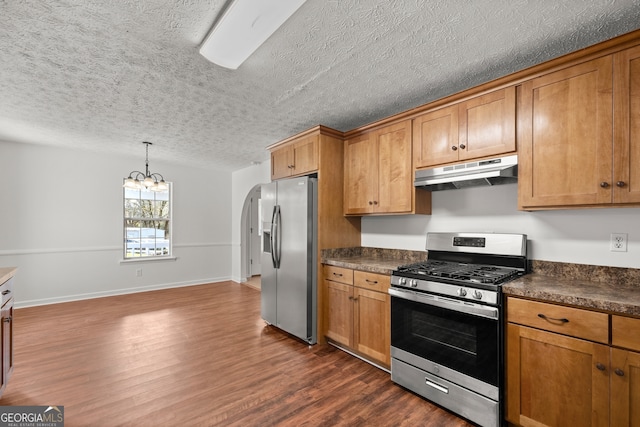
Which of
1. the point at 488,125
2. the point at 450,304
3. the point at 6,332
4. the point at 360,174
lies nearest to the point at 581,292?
the point at 450,304

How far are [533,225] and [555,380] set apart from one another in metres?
1.11

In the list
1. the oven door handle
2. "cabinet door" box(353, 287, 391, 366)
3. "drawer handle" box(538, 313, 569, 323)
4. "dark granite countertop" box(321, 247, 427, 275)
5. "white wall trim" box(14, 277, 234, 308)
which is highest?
"dark granite countertop" box(321, 247, 427, 275)

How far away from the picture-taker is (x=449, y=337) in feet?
6.86

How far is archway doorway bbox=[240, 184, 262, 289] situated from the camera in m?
6.54

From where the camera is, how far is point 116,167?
17.4ft

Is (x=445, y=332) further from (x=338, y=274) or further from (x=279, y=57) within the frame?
(x=279, y=57)

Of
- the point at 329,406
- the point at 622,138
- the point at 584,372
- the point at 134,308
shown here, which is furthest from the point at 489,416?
the point at 134,308

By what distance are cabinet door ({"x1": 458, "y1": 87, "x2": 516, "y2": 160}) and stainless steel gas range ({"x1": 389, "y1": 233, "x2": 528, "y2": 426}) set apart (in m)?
0.71

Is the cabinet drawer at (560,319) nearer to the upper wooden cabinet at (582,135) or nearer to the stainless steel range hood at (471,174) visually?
the upper wooden cabinet at (582,135)

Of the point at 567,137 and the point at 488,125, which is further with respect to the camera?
the point at 488,125

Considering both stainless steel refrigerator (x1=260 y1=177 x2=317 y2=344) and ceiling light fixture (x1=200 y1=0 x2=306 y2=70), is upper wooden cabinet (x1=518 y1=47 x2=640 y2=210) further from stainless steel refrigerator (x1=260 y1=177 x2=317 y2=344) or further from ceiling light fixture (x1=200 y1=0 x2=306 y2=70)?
stainless steel refrigerator (x1=260 y1=177 x2=317 y2=344)

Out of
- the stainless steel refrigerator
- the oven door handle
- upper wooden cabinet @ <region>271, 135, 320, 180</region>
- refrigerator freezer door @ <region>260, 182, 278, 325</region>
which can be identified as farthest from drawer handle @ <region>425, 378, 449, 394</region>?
upper wooden cabinet @ <region>271, 135, 320, 180</region>

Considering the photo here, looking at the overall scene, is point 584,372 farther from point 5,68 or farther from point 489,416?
point 5,68

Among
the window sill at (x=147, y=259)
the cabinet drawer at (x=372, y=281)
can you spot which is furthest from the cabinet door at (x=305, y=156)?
the window sill at (x=147, y=259)
